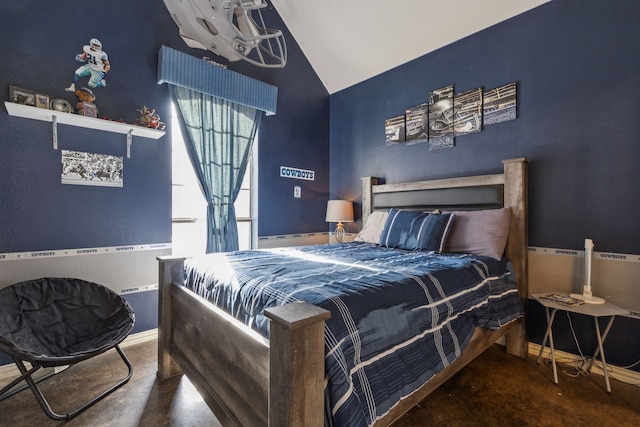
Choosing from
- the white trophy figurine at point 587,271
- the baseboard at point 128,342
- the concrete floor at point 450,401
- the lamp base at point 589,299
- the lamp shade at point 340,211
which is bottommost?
the concrete floor at point 450,401

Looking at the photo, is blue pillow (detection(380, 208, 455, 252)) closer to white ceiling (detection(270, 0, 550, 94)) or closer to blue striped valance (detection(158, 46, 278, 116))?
white ceiling (detection(270, 0, 550, 94))

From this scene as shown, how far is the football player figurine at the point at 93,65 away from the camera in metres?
2.18

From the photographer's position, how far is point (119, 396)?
1.72 metres

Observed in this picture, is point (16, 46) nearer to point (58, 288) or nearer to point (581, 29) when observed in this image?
point (58, 288)

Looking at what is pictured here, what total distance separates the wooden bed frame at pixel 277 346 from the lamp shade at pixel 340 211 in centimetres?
99

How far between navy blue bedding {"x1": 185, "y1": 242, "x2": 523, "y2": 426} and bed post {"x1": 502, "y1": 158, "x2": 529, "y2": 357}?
0.94 feet

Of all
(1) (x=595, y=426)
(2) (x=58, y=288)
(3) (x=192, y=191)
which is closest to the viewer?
(1) (x=595, y=426)

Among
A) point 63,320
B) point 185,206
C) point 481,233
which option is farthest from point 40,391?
point 481,233

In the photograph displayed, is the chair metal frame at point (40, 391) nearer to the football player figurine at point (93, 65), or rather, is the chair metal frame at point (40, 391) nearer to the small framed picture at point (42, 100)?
the small framed picture at point (42, 100)

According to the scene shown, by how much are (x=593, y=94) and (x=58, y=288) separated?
3.90m

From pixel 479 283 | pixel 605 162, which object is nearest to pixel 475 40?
pixel 605 162

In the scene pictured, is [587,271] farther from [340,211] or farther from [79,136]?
[79,136]

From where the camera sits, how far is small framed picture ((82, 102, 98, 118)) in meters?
2.14

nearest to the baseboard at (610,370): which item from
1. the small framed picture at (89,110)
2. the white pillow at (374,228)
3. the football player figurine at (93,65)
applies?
the white pillow at (374,228)
